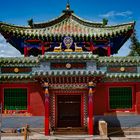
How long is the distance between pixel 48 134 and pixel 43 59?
4.27m

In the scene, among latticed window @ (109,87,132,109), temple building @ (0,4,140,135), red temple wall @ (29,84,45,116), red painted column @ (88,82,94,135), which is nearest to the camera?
red painted column @ (88,82,94,135)

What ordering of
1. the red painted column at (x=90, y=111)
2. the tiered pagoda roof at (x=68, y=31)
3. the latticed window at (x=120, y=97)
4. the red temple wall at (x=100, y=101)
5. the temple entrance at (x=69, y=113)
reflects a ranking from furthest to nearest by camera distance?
1. the temple entrance at (x=69, y=113)
2. the tiered pagoda roof at (x=68, y=31)
3. the latticed window at (x=120, y=97)
4. the red temple wall at (x=100, y=101)
5. the red painted column at (x=90, y=111)

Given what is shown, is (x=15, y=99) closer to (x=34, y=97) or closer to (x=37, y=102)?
(x=34, y=97)

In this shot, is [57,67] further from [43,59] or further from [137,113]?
[137,113]

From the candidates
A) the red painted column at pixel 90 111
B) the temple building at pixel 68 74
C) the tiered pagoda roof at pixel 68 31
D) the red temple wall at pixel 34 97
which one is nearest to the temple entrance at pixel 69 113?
the temple building at pixel 68 74

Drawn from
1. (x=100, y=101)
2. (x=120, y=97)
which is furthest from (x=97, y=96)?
(x=120, y=97)

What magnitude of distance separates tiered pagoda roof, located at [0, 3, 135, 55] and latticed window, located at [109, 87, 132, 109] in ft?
12.4

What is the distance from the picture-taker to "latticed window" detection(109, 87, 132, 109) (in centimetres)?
2130

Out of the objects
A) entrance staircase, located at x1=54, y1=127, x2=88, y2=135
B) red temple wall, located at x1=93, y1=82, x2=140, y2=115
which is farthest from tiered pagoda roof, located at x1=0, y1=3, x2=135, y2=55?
entrance staircase, located at x1=54, y1=127, x2=88, y2=135

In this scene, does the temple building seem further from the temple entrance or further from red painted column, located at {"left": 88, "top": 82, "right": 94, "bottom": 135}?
the temple entrance

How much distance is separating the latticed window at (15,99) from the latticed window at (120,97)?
5.34m

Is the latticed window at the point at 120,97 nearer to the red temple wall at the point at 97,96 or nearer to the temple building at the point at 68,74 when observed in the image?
the temple building at the point at 68,74

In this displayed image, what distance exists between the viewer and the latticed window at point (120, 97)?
21.3m

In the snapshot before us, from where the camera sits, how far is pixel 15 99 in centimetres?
2117
